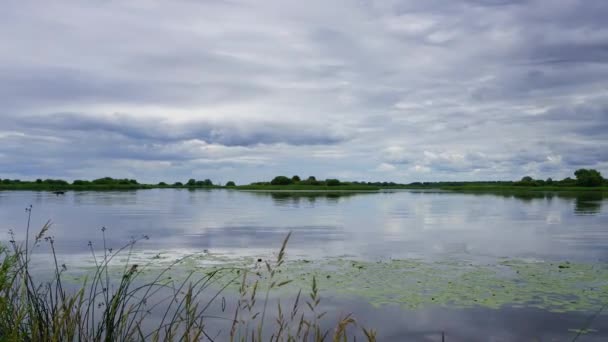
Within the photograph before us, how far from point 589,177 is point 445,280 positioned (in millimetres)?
101276

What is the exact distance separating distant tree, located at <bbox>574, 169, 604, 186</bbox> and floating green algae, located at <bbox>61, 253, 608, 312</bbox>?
97.0 m

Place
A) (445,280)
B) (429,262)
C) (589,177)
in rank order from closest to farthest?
1. (445,280)
2. (429,262)
3. (589,177)

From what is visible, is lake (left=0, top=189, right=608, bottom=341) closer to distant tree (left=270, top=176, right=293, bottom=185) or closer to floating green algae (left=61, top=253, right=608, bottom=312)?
floating green algae (left=61, top=253, right=608, bottom=312)

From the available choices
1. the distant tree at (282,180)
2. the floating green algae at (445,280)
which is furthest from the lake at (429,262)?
the distant tree at (282,180)

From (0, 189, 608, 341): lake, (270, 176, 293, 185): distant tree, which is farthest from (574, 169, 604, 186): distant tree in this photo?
(0, 189, 608, 341): lake

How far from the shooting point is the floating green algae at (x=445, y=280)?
974 centimetres

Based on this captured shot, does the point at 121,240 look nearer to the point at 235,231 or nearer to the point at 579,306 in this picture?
the point at 235,231

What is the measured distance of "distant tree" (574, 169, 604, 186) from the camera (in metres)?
Answer: 96.6

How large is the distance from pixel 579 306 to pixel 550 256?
21.7 ft

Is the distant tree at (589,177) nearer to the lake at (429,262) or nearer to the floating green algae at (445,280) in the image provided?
the lake at (429,262)

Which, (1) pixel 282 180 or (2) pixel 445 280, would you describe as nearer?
(2) pixel 445 280

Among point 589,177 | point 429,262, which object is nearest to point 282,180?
point 589,177

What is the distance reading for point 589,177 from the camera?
9706 cm

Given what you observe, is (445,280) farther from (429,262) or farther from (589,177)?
(589,177)
